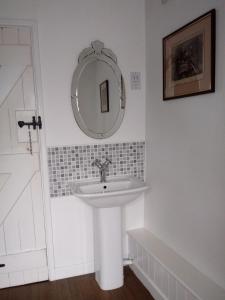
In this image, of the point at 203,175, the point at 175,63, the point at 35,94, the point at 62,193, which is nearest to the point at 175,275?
the point at 203,175

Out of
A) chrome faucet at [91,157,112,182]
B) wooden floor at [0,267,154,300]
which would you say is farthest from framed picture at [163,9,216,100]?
wooden floor at [0,267,154,300]

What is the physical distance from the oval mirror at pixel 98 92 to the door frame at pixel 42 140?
26cm

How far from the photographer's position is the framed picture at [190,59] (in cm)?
148

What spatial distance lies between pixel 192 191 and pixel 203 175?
0.55 ft

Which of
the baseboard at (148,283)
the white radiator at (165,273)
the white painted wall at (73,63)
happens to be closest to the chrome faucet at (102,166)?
the white painted wall at (73,63)

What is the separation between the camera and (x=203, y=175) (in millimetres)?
1614

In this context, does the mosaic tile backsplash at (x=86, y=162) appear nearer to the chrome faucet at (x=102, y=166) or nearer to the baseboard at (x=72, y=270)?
the chrome faucet at (x=102, y=166)

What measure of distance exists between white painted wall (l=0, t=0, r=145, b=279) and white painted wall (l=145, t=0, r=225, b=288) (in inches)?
5.2

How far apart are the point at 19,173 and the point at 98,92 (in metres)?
0.92

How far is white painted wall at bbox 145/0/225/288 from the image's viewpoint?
4.88ft

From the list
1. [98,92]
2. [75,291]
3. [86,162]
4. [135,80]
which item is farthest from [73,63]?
[75,291]

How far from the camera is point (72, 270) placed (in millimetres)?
2293

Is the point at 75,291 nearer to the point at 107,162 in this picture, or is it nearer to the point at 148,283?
the point at 148,283

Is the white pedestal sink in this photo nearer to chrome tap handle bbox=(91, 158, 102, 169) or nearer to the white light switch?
chrome tap handle bbox=(91, 158, 102, 169)
